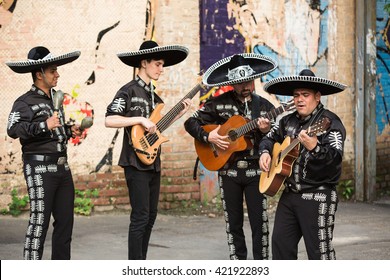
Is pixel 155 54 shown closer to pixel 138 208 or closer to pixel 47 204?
pixel 138 208

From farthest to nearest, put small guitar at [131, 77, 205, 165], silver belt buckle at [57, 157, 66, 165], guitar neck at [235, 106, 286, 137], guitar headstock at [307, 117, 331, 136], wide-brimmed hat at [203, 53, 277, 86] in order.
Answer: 1. wide-brimmed hat at [203, 53, 277, 86]
2. small guitar at [131, 77, 205, 165]
3. guitar neck at [235, 106, 286, 137]
4. silver belt buckle at [57, 157, 66, 165]
5. guitar headstock at [307, 117, 331, 136]

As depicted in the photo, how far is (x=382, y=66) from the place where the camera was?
14.2m

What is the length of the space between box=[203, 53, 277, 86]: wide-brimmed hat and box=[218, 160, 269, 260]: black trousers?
808mm

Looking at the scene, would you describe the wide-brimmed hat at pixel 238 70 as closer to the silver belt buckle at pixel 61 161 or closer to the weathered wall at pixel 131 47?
the silver belt buckle at pixel 61 161

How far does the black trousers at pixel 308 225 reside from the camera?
7.62 m

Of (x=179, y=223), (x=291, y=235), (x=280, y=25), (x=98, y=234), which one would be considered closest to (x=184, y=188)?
(x=179, y=223)

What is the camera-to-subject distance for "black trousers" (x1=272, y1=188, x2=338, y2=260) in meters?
7.62

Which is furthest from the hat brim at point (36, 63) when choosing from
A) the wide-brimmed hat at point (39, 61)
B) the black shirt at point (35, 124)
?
the black shirt at point (35, 124)

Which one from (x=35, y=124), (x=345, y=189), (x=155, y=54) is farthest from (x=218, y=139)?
(x=345, y=189)

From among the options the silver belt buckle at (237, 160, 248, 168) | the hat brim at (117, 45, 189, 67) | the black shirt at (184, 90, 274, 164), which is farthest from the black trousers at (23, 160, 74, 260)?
the silver belt buckle at (237, 160, 248, 168)

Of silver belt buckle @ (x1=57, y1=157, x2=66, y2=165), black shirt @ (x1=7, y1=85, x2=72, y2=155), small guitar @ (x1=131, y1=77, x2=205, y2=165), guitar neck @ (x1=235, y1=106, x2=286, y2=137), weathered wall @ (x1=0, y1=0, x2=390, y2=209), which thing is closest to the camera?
black shirt @ (x1=7, y1=85, x2=72, y2=155)

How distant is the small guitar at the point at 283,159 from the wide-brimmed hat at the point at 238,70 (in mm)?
1169

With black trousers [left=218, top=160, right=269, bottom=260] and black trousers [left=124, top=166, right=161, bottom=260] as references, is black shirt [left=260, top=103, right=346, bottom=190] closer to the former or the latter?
black trousers [left=218, top=160, right=269, bottom=260]

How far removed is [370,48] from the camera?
45.1 ft
